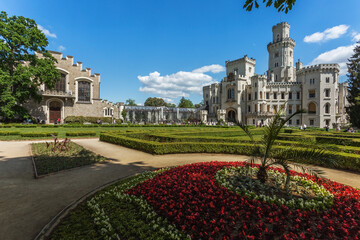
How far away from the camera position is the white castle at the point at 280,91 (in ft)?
133

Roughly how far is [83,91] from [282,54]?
54.6m

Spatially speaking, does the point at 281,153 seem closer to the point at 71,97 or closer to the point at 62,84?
the point at 71,97

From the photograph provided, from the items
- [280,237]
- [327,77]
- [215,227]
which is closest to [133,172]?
[215,227]

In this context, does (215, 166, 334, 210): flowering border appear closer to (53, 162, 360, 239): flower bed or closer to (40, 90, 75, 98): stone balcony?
(53, 162, 360, 239): flower bed

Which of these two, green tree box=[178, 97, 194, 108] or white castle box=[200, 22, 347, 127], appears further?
green tree box=[178, 97, 194, 108]

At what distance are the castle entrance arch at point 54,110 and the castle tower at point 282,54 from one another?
53.7 metres

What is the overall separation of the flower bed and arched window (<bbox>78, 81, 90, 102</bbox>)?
38.1 meters

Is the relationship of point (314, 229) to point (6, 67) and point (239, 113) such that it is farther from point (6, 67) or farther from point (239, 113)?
point (239, 113)

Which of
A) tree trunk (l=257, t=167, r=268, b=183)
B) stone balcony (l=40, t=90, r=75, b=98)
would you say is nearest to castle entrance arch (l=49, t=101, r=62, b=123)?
stone balcony (l=40, t=90, r=75, b=98)

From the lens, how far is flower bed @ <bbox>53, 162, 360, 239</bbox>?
3131mm

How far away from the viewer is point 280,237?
9.91 feet

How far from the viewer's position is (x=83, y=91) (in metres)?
37.7

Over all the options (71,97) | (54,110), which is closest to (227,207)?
(71,97)

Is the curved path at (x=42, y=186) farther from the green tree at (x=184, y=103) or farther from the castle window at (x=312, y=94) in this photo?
the green tree at (x=184, y=103)
